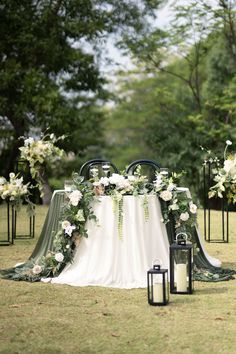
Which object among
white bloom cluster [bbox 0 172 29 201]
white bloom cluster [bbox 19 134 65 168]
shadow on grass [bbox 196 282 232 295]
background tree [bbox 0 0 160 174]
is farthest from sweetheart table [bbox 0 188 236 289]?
background tree [bbox 0 0 160 174]

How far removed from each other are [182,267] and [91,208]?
1.07 metres

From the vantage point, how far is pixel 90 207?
6.27m

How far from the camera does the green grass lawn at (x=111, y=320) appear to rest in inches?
161

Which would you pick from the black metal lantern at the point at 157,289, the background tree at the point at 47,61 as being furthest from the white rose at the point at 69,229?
the background tree at the point at 47,61

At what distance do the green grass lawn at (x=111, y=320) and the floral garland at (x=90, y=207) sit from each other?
0.33 meters

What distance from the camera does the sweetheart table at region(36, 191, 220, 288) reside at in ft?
20.3

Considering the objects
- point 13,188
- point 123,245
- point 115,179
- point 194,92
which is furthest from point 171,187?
point 194,92

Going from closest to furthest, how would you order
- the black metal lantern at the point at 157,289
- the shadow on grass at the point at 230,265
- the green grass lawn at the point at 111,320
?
1. the green grass lawn at the point at 111,320
2. the black metal lantern at the point at 157,289
3. the shadow on grass at the point at 230,265

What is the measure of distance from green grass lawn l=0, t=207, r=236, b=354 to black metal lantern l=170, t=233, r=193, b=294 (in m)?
0.11

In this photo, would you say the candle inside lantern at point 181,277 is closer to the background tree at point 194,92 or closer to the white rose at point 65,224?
the white rose at point 65,224

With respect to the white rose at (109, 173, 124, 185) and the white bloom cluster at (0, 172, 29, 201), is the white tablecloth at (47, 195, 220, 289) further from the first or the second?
the white bloom cluster at (0, 172, 29, 201)

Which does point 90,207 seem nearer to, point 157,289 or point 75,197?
point 75,197

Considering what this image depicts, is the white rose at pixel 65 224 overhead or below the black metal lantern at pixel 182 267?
overhead

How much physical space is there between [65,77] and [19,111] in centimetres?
207
